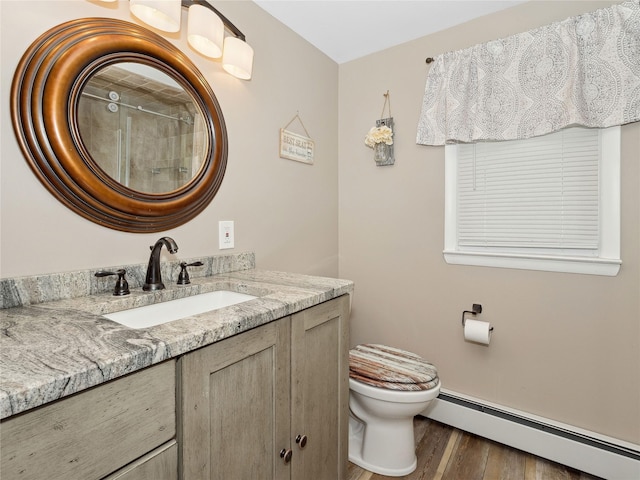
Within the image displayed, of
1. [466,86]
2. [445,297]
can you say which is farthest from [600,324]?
[466,86]

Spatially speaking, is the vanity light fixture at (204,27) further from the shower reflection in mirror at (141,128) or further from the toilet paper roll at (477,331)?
the toilet paper roll at (477,331)

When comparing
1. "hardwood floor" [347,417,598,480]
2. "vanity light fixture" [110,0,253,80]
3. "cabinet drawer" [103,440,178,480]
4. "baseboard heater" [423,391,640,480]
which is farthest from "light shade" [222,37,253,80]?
"baseboard heater" [423,391,640,480]

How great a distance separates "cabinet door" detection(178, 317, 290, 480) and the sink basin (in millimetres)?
388

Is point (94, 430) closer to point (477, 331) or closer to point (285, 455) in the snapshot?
point (285, 455)

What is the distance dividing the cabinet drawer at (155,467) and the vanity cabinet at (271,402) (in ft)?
0.07

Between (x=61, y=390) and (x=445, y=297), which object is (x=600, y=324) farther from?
(x=61, y=390)

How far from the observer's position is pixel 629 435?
5.04ft

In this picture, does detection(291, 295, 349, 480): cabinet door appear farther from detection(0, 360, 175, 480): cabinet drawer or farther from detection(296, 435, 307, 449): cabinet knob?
detection(0, 360, 175, 480): cabinet drawer

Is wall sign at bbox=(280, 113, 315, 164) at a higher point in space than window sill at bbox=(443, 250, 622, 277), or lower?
higher

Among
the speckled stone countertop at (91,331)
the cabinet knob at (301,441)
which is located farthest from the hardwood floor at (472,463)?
the speckled stone countertop at (91,331)

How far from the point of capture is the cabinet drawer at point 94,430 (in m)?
0.52

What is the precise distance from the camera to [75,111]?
1.06 m

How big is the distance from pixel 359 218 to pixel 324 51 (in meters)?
1.14

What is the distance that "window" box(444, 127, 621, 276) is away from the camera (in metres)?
1.55
